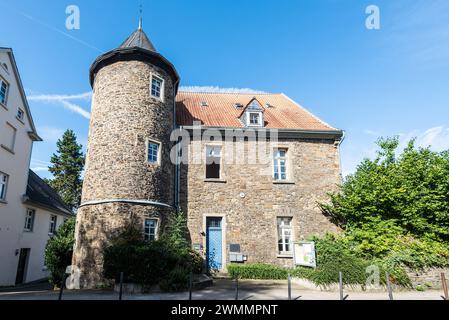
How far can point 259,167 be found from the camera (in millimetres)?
15883

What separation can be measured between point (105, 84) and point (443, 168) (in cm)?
1744

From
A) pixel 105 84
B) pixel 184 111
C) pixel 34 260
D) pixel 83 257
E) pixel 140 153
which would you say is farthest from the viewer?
pixel 34 260

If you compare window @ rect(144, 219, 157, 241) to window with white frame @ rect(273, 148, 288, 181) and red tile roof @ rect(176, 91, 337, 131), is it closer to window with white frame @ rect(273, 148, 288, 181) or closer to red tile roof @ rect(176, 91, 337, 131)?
red tile roof @ rect(176, 91, 337, 131)

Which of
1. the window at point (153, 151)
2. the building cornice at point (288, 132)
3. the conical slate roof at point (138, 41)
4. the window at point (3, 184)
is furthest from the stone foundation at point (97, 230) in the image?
the conical slate roof at point (138, 41)

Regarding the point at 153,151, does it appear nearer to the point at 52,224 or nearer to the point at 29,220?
the point at 29,220

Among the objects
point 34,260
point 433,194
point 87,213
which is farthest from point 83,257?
point 433,194

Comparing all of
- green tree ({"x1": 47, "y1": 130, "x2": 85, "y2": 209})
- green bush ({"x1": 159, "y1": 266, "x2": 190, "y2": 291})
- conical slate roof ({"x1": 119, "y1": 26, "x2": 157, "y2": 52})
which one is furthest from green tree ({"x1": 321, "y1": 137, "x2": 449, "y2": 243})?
green tree ({"x1": 47, "y1": 130, "x2": 85, "y2": 209})

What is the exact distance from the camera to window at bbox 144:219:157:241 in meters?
12.4

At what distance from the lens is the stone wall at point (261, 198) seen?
1465 cm

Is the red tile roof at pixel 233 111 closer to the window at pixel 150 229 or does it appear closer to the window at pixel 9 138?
the window at pixel 150 229

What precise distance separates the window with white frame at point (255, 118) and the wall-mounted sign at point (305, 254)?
23.2ft

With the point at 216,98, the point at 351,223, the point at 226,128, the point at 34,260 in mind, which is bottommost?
the point at 34,260

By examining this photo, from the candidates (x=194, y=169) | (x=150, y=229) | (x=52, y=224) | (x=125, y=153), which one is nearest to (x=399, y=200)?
(x=194, y=169)
